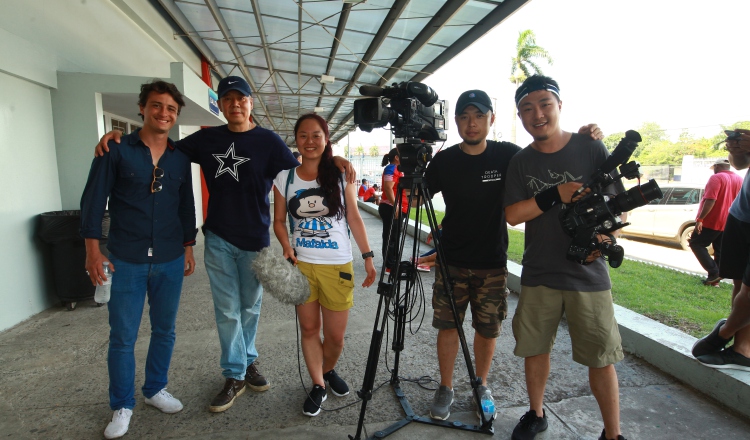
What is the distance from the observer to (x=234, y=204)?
248 cm

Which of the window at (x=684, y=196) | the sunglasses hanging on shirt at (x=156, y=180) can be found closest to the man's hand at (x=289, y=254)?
the sunglasses hanging on shirt at (x=156, y=180)

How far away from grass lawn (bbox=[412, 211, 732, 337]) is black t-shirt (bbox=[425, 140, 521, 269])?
7.19 feet

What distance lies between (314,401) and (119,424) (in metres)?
1.04

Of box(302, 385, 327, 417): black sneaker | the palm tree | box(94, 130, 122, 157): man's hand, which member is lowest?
box(302, 385, 327, 417): black sneaker

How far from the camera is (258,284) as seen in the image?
2592 millimetres

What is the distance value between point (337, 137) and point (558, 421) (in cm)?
2845

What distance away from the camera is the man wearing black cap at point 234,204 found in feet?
8.08

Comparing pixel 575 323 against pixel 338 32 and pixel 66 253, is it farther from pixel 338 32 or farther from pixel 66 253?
pixel 338 32

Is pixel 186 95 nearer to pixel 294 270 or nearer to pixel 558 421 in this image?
pixel 294 270

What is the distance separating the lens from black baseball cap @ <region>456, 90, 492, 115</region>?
7.35 ft

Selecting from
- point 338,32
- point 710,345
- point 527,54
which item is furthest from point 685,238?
point 527,54

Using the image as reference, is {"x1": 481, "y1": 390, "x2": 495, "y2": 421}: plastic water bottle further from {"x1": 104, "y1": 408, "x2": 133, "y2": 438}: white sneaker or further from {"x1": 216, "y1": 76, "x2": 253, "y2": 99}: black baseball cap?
{"x1": 216, "y1": 76, "x2": 253, "y2": 99}: black baseball cap

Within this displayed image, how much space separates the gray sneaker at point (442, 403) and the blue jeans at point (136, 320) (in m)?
1.62

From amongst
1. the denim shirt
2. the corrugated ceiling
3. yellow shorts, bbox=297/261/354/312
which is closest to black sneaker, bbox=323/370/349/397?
yellow shorts, bbox=297/261/354/312
